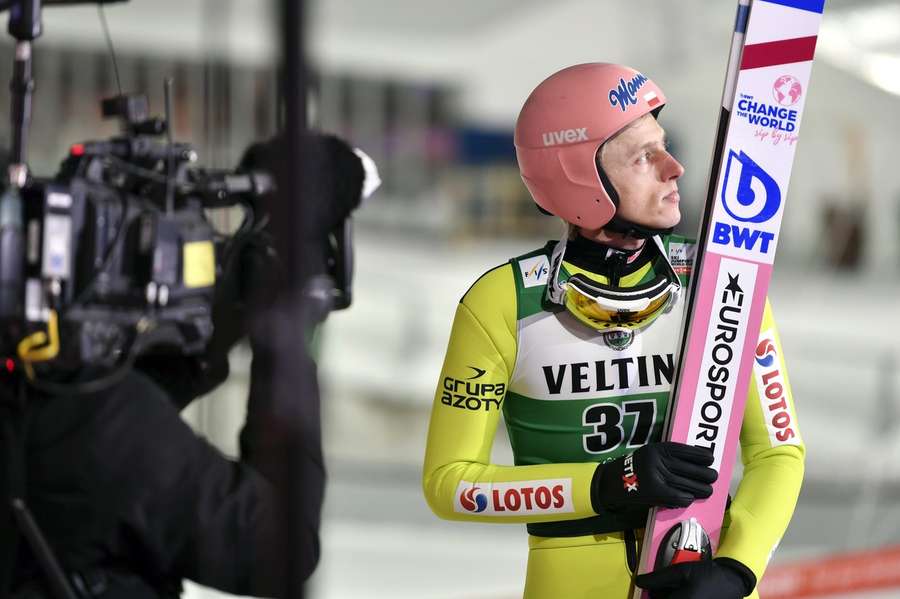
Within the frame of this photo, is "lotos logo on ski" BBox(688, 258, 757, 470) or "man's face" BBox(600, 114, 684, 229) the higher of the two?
"man's face" BBox(600, 114, 684, 229)

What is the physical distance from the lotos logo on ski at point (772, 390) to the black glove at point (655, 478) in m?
0.14

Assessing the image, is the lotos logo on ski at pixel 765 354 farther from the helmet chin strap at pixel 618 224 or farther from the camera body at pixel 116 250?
the camera body at pixel 116 250

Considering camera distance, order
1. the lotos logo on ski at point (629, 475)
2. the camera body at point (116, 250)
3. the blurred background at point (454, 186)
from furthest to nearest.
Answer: the blurred background at point (454, 186)
the lotos logo on ski at point (629, 475)
the camera body at point (116, 250)

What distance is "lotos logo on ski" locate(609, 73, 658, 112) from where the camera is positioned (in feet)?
4.50

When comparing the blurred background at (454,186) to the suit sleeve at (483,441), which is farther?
the blurred background at (454,186)

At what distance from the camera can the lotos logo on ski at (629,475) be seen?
50.9 inches

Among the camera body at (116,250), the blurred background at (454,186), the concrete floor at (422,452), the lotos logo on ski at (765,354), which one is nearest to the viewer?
the camera body at (116,250)

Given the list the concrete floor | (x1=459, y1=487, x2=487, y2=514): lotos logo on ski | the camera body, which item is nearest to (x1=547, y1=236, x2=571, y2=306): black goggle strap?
(x1=459, y1=487, x2=487, y2=514): lotos logo on ski

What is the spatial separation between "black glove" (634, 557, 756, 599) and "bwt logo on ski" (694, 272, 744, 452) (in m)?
0.14

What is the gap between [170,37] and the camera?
9.23m

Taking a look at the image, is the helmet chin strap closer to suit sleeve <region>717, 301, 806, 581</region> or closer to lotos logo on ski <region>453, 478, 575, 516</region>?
suit sleeve <region>717, 301, 806, 581</region>

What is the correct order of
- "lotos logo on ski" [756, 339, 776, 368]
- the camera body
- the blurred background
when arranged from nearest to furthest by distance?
the camera body < "lotos logo on ski" [756, 339, 776, 368] < the blurred background

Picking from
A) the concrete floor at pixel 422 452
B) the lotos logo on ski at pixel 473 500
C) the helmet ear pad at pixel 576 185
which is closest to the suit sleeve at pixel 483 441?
the lotos logo on ski at pixel 473 500

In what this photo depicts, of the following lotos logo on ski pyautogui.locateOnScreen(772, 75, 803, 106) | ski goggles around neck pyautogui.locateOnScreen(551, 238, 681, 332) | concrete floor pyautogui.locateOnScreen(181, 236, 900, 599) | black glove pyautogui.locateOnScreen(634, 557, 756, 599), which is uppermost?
lotos logo on ski pyautogui.locateOnScreen(772, 75, 803, 106)
